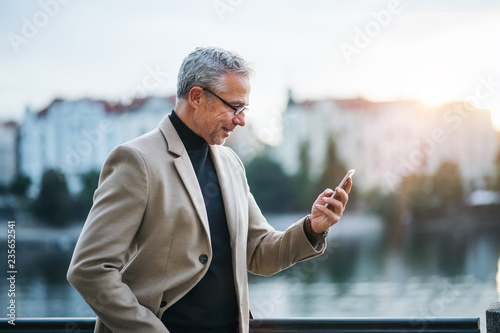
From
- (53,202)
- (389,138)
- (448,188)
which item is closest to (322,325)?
(53,202)

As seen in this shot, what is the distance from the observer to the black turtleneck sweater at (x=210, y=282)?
1.41 meters

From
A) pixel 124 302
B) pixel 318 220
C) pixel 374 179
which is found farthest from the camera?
pixel 374 179

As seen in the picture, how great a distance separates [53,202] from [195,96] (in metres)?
31.6

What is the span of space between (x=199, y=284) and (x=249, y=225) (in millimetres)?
307

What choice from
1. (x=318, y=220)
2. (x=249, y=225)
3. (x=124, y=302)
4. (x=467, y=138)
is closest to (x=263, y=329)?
(x=249, y=225)

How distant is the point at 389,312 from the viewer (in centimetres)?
1833

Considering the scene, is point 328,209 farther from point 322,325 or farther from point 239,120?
point 322,325

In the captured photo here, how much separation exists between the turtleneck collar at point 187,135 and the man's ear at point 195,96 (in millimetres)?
62

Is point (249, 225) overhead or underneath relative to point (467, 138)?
overhead

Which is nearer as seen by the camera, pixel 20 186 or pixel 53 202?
pixel 53 202

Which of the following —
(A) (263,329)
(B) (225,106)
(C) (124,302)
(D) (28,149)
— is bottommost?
(D) (28,149)

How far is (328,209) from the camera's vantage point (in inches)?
59.0

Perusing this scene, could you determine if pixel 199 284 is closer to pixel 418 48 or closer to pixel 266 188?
pixel 266 188

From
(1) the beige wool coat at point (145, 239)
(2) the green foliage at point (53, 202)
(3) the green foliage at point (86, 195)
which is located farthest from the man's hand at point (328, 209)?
(2) the green foliage at point (53, 202)
